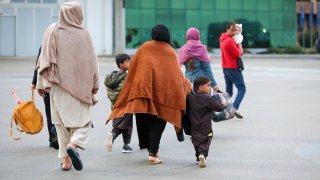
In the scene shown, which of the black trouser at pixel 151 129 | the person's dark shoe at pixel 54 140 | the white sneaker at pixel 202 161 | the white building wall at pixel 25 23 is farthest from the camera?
the white building wall at pixel 25 23

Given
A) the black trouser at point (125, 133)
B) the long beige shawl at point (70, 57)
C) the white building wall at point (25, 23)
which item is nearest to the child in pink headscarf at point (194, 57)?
the black trouser at point (125, 133)

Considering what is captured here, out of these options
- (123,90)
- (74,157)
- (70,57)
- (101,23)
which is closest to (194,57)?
(123,90)

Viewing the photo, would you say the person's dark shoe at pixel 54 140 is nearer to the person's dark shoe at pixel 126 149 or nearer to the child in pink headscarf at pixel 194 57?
the person's dark shoe at pixel 126 149

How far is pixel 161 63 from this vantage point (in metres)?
9.95

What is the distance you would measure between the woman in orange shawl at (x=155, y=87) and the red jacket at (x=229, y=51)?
4.91 m

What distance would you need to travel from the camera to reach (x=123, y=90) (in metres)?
10.1

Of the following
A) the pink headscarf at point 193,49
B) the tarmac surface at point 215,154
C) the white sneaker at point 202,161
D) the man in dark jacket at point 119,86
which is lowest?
the tarmac surface at point 215,154

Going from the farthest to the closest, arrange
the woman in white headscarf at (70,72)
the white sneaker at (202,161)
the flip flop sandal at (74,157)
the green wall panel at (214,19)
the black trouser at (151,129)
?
the green wall panel at (214,19) → the black trouser at (151,129) → the white sneaker at (202,161) → the woman in white headscarf at (70,72) → the flip flop sandal at (74,157)

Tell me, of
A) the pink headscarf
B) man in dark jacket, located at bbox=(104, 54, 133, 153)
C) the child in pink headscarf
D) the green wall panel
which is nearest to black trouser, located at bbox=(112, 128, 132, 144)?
man in dark jacket, located at bbox=(104, 54, 133, 153)

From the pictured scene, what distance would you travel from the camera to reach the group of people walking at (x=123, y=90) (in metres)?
9.32

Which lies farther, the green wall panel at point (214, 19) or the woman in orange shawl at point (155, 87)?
the green wall panel at point (214, 19)

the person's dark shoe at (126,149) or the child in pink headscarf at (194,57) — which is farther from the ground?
the child in pink headscarf at (194,57)

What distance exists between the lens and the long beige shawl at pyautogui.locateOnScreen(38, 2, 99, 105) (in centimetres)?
929

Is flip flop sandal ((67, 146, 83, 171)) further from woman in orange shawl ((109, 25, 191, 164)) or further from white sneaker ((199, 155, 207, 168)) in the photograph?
white sneaker ((199, 155, 207, 168))
